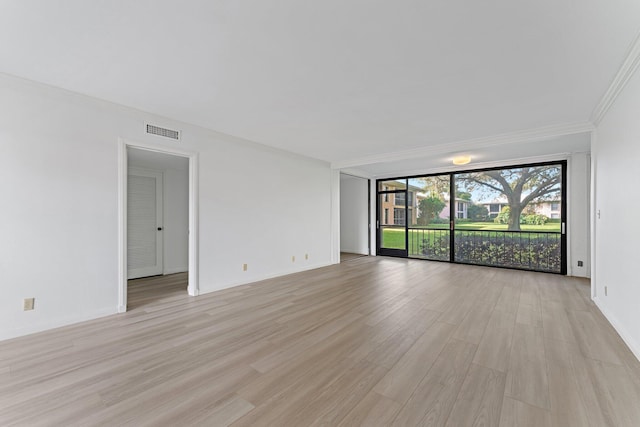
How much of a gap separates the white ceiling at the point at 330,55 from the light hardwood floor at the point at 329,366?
2.50 m

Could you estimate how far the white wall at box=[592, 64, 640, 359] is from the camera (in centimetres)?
232

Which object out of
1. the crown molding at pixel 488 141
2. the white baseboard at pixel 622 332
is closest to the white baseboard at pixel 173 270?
the crown molding at pixel 488 141

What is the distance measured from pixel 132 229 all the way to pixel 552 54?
21.3ft

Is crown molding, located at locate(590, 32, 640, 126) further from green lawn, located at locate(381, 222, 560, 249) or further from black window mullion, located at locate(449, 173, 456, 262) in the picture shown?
black window mullion, located at locate(449, 173, 456, 262)

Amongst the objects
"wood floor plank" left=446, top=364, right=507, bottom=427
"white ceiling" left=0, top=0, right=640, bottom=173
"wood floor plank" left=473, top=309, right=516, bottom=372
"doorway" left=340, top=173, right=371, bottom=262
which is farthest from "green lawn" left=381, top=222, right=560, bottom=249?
"wood floor plank" left=446, top=364, right=507, bottom=427

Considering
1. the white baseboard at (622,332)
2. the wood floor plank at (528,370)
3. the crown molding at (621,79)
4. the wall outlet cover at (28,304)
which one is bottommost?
the wood floor plank at (528,370)

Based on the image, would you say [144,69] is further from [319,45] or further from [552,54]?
[552,54]

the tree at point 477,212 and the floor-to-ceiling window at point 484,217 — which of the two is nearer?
the floor-to-ceiling window at point 484,217

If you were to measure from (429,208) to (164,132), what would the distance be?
20.7 feet

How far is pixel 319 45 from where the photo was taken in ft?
6.81

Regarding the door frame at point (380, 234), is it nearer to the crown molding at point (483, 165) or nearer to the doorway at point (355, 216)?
the doorway at point (355, 216)

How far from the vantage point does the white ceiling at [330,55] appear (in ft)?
5.67

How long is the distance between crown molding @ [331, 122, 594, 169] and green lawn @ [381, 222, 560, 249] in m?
2.55

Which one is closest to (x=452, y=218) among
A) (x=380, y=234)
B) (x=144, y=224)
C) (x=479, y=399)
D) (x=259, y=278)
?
(x=380, y=234)
